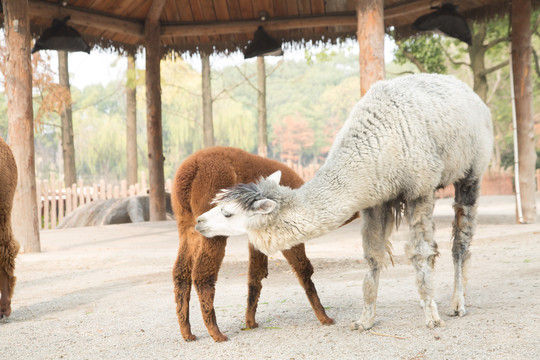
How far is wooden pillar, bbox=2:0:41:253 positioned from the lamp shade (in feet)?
14.9

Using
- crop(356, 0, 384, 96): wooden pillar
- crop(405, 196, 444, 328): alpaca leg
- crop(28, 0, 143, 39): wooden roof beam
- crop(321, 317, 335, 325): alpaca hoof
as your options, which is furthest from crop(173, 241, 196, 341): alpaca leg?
crop(28, 0, 143, 39): wooden roof beam

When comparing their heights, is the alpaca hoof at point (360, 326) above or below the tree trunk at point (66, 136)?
below

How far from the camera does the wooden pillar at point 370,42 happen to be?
→ 752 cm

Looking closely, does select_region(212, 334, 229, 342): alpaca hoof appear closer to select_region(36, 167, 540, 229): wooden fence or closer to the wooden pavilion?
the wooden pavilion

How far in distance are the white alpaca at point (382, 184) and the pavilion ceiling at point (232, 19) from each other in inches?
305

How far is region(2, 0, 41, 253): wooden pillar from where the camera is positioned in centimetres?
816

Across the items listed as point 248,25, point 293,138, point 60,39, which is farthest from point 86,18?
point 293,138

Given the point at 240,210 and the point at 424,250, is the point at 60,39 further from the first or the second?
the point at 424,250

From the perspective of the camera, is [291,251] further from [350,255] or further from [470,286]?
[350,255]

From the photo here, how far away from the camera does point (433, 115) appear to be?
3.95 m

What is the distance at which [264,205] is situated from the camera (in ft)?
11.0

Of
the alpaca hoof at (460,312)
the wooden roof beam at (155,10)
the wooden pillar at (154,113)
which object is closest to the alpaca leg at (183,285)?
the alpaca hoof at (460,312)

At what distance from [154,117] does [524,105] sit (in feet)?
24.2

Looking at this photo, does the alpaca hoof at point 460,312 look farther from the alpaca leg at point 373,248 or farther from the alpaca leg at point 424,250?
the alpaca leg at point 373,248
